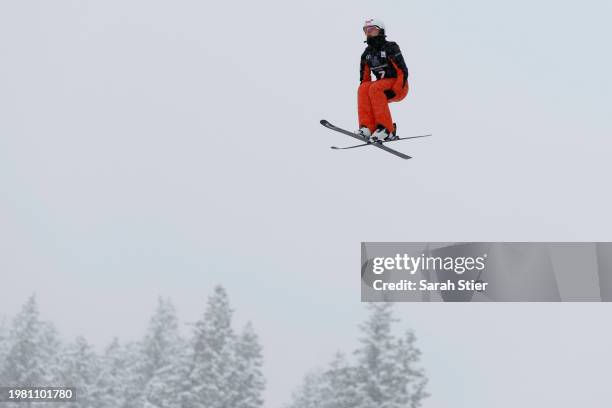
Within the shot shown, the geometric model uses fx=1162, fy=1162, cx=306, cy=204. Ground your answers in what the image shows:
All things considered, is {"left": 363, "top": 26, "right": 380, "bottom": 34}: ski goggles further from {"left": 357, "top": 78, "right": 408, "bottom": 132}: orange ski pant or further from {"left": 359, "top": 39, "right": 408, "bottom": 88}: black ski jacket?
Answer: {"left": 357, "top": 78, "right": 408, "bottom": 132}: orange ski pant

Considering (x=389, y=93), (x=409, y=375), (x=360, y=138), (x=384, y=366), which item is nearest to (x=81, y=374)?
(x=384, y=366)

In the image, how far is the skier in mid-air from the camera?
55.8 ft

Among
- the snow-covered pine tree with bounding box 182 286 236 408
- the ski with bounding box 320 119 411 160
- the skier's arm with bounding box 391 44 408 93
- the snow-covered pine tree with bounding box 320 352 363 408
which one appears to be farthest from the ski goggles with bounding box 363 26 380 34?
the snow-covered pine tree with bounding box 182 286 236 408

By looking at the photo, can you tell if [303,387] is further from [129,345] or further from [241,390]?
[241,390]

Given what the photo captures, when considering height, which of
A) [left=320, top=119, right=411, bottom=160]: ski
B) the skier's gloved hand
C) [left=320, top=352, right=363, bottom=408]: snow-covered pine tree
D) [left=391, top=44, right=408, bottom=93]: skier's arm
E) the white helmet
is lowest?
[left=320, top=352, right=363, bottom=408]: snow-covered pine tree

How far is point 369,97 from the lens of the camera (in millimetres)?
17500

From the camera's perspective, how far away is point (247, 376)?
101 ft

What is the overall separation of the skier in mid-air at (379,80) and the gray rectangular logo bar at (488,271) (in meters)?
2.53

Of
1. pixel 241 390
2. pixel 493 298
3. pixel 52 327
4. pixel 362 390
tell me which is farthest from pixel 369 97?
pixel 52 327

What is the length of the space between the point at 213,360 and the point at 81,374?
6.59 meters

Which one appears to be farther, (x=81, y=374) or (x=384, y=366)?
(x=81, y=374)

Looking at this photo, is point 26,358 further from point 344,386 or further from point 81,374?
point 344,386

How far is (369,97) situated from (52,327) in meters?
32.9

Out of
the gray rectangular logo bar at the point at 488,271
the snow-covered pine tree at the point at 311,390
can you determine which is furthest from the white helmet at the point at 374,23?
the snow-covered pine tree at the point at 311,390
